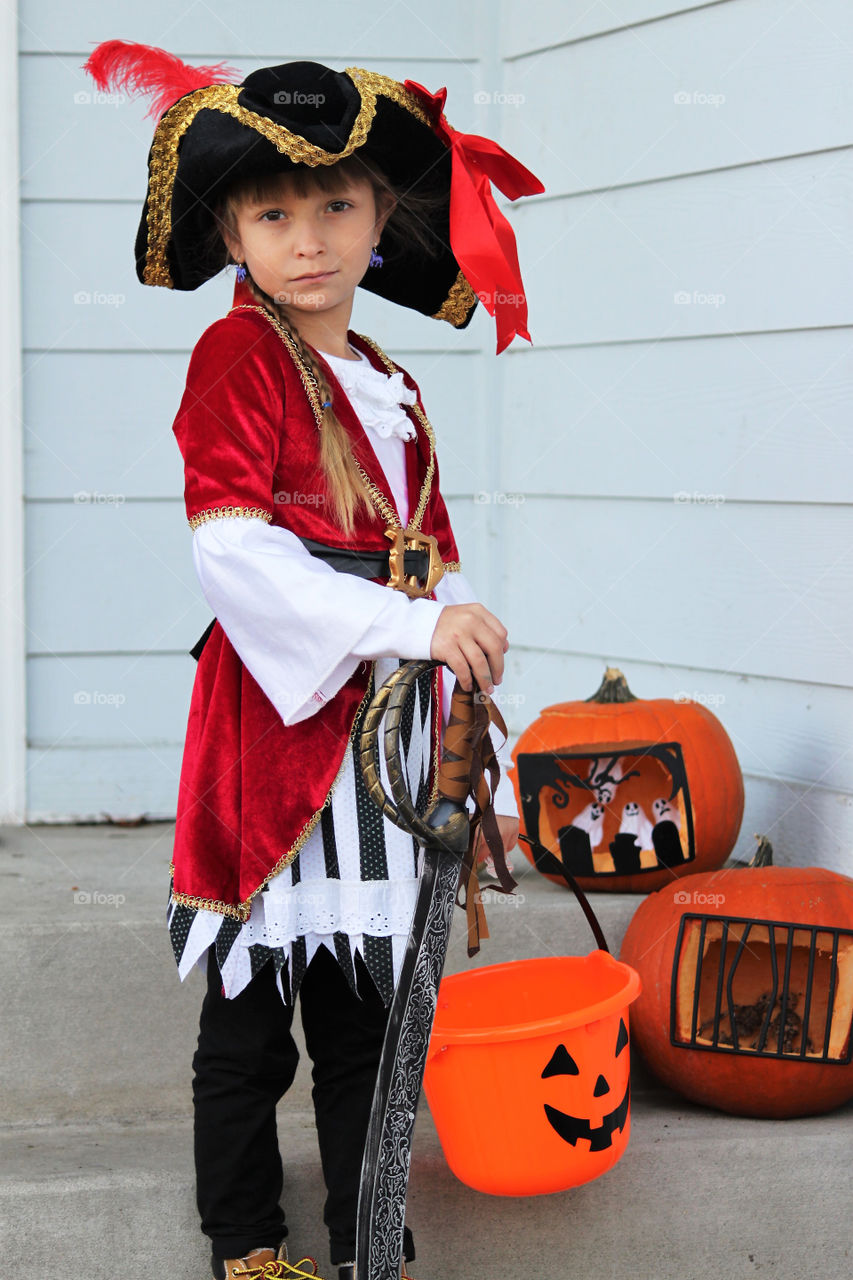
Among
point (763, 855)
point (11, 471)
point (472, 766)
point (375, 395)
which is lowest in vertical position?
point (763, 855)

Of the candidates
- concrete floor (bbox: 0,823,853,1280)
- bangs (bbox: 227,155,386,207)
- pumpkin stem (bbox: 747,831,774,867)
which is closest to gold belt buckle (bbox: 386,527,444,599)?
bangs (bbox: 227,155,386,207)

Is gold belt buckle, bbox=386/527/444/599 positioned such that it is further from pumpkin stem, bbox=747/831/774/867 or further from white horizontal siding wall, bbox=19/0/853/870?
white horizontal siding wall, bbox=19/0/853/870

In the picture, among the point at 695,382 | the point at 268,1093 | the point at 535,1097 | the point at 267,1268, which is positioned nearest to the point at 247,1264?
the point at 267,1268

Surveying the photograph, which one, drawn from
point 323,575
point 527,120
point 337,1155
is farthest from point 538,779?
point 527,120

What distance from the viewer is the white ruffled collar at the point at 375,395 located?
1.71 metres

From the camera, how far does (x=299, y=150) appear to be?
152 cm

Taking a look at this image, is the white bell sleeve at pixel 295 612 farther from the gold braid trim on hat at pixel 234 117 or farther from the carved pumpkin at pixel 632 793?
the carved pumpkin at pixel 632 793

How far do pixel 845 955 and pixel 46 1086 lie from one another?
1286mm

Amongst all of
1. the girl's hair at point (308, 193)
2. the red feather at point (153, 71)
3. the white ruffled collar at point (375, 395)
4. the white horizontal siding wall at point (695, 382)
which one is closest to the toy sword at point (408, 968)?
the girl's hair at point (308, 193)

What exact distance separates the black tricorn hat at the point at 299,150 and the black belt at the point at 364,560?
30 cm

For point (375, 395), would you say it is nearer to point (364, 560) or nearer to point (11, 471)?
point (364, 560)

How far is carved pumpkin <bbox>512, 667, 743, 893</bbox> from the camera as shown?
8.28ft

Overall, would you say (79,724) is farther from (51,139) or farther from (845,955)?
(845,955)

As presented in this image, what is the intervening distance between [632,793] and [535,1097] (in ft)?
3.10
